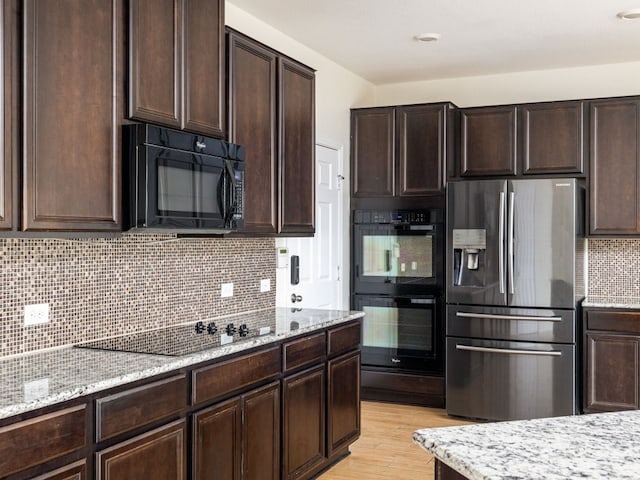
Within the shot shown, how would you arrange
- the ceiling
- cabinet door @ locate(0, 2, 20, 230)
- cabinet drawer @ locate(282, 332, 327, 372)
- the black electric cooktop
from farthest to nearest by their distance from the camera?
the ceiling, cabinet drawer @ locate(282, 332, 327, 372), the black electric cooktop, cabinet door @ locate(0, 2, 20, 230)

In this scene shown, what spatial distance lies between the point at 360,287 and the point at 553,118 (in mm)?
2009

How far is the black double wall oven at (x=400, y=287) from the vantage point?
538 centimetres

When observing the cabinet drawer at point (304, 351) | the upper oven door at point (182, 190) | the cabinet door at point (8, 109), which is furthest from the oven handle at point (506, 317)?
the cabinet door at point (8, 109)

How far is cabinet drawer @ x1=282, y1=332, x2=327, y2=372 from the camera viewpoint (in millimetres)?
3336

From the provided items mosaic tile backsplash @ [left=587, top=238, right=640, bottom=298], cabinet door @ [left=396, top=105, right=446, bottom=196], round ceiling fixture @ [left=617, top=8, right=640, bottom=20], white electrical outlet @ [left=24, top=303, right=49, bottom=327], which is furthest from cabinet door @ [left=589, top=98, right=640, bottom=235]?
white electrical outlet @ [left=24, top=303, right=49, bottom=327]

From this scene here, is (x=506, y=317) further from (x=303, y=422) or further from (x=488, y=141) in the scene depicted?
(x=303, y=422)

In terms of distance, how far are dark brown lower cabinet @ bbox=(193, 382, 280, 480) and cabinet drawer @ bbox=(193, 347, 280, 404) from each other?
6 centimetres

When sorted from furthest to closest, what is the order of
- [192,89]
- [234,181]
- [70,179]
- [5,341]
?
[234,181] → [192,89] → [5,341] → [70,179]

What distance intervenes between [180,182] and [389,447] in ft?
8.01

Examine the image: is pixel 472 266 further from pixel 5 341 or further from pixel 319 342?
pixel 5 341

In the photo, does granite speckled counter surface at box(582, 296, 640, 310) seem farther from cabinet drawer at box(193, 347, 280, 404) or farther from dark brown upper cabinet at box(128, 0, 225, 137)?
dark brown upper cabinet at box(128, 0, 225, 137)

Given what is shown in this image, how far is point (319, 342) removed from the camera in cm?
366

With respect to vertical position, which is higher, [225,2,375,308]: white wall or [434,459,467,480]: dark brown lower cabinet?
[225,2,375,308]: white wall

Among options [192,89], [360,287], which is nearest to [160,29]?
[192,89]
